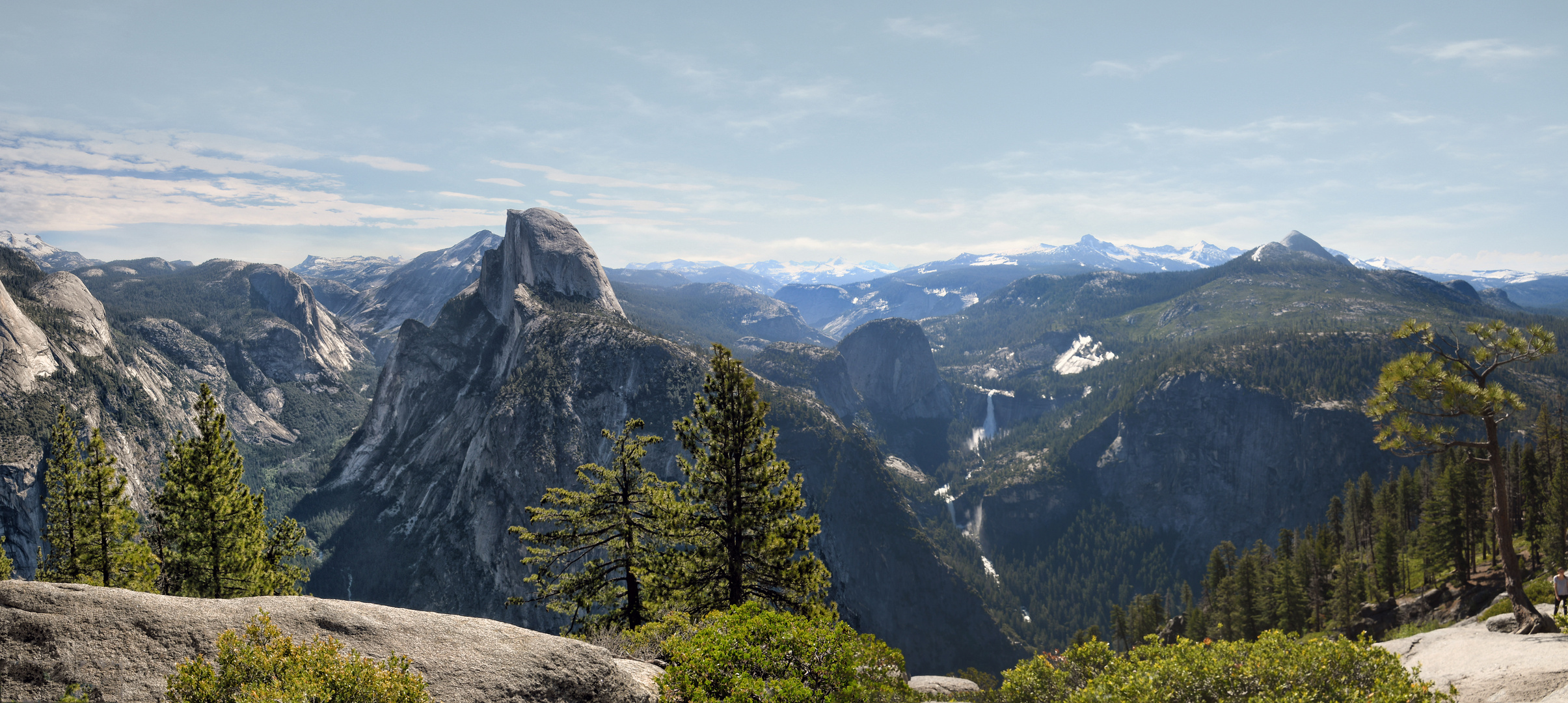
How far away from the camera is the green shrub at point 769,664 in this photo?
51.7ft

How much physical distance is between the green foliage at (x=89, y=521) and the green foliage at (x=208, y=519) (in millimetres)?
1616

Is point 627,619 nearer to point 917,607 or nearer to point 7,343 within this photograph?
point 917,607

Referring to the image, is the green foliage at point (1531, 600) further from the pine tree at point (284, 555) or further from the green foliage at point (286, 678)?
the pine tree at point (284, 555)

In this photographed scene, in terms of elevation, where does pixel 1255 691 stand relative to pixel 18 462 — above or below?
above

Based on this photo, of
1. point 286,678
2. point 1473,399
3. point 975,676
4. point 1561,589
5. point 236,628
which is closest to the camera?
point 286,678

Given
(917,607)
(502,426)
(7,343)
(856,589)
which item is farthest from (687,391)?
(7,343)

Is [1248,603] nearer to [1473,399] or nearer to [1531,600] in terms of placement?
[1531,600]

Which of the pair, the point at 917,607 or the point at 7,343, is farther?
the point at 917,607

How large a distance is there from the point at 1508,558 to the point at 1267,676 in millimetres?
14738

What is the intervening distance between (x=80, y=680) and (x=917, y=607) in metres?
174

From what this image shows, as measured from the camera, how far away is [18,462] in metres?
135

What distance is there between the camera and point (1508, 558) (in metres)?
24.8

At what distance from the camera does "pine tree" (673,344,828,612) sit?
89.3 feet

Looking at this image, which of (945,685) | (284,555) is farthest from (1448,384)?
(284,555)
